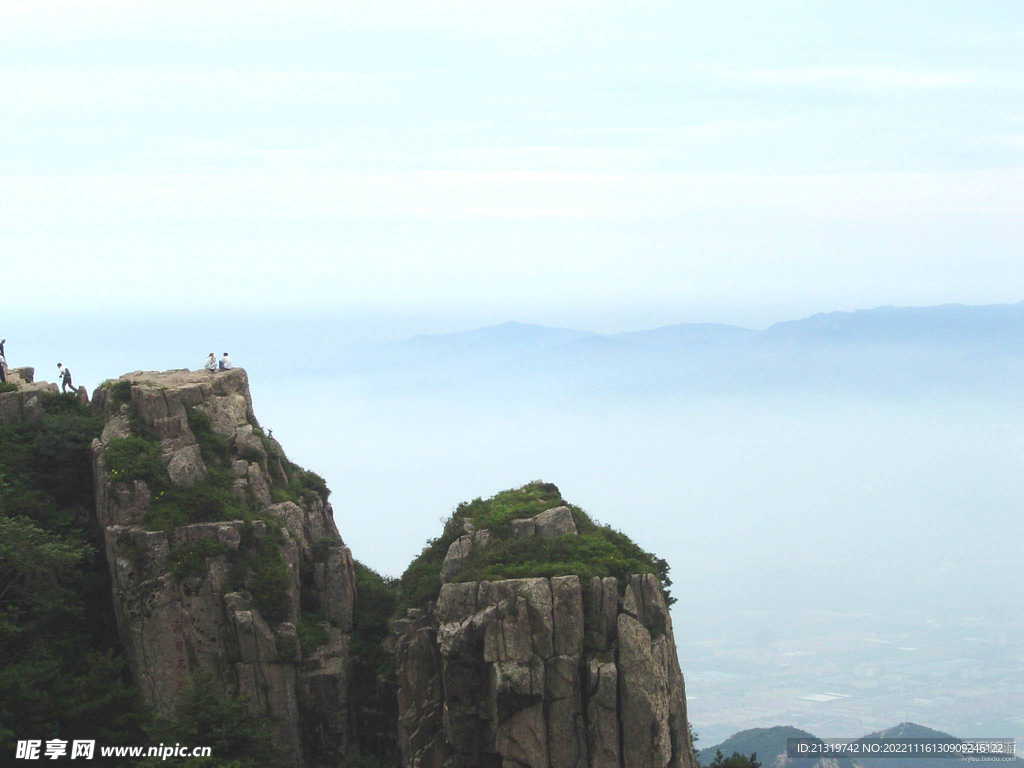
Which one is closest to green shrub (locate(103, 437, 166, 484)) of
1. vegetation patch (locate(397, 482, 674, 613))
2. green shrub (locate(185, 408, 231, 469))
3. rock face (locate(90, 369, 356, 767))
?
rock face (locate(90, 369, 356, 767))

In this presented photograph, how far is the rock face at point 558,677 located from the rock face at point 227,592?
19.7 ft

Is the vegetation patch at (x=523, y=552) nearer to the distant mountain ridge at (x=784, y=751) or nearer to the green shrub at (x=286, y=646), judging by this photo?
the green shrub at (x=286, y=646)

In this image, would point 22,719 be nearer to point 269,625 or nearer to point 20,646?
point 20,646

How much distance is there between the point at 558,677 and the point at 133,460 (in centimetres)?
1768

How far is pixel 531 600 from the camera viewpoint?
38844 mm

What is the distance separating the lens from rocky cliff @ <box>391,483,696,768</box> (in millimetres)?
38156

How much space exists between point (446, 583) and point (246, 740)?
25.0 feet

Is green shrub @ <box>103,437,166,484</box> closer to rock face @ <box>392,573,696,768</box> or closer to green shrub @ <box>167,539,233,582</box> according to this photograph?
green shrub @ <box>167,539,233,582</box>

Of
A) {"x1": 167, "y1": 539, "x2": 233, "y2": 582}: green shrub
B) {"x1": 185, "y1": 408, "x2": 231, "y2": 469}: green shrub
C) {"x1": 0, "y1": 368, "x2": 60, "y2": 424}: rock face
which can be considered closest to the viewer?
{"x1": 167, "y1": 539, "x2": 233, "y2": 582}: green shrub

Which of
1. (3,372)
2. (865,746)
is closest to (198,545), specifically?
(3,372)

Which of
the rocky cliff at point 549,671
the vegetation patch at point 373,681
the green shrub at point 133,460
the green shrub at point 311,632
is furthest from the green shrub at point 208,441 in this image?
the rocky cliff at point 549,671

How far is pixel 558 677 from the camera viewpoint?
38250 mm

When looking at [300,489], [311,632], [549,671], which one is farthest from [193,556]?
[549,671]

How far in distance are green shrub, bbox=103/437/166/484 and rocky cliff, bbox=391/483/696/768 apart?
11.4 meters
